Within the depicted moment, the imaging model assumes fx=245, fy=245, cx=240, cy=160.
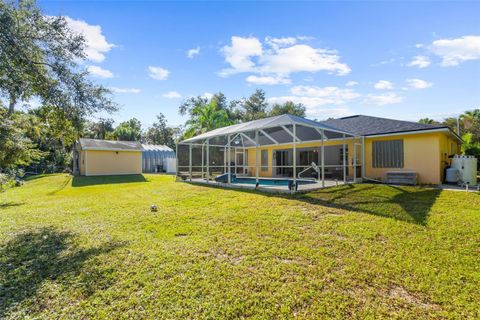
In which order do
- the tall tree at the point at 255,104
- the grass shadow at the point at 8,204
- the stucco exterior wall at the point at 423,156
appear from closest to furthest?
the grass shadow at the point at 8,204 → the stucco exterior wall at the point at 423,156 → the tall tree at the point at 255,104

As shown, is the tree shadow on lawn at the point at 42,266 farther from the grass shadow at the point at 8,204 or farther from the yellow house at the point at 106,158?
the yellow house at the point at 106,158

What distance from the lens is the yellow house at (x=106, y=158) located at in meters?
23.0

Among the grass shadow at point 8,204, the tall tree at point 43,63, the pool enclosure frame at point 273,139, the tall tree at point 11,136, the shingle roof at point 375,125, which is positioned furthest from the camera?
the shingle roof at point 375,125

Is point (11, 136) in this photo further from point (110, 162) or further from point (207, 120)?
point (110, 162)

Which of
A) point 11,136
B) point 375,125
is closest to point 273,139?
point 375,125

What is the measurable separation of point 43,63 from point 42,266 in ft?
15.5

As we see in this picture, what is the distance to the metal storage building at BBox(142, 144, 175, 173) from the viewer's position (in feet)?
102

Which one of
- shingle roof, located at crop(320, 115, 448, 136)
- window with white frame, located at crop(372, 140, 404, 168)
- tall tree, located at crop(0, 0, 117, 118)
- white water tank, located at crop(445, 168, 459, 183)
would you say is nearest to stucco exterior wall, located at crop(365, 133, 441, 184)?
window with white frame, located at crop(372, 140, 404, 168)

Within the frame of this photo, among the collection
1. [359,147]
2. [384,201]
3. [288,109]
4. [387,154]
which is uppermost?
[288,109]

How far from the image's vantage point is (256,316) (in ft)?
8.91

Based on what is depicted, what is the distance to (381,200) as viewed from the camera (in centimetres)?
810

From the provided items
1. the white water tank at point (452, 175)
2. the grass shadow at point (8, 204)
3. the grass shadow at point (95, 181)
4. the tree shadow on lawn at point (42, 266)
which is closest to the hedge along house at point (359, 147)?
the white water tank at point (452, 175)

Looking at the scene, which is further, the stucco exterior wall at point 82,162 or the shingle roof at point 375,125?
the stucco exterior wall at point 82,162

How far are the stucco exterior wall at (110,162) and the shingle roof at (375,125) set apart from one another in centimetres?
1969
